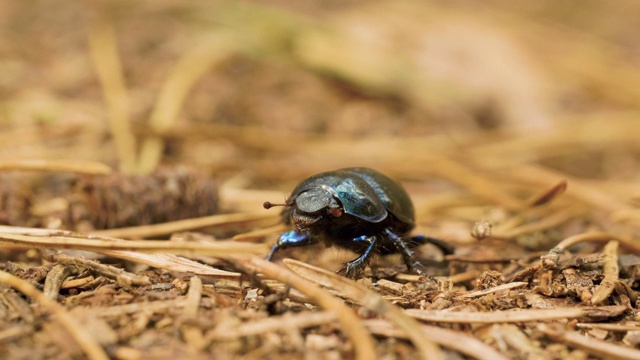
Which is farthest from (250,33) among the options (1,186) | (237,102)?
(1,186)

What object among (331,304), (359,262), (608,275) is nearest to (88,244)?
(331,304)

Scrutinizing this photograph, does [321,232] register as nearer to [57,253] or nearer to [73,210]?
[57,253]

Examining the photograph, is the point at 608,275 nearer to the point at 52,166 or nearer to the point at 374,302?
the point at 374,302

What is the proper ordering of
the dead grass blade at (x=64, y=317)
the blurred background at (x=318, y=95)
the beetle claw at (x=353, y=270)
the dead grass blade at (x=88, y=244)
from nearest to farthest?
the dead grass blade at (x=64, y=317)
the dead grass blade at (x=88, y=244)
the beetle claw at (x=353, y=270)
the blurred background at (x=318, y=95)

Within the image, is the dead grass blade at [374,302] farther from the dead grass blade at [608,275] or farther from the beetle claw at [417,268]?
the dead grass blade at [608,275]

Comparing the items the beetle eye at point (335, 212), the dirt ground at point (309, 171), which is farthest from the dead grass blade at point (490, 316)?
the beetle eye at point (335, 212)

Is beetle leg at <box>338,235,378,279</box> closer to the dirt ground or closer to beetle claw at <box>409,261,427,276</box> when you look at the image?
the dirt ground
